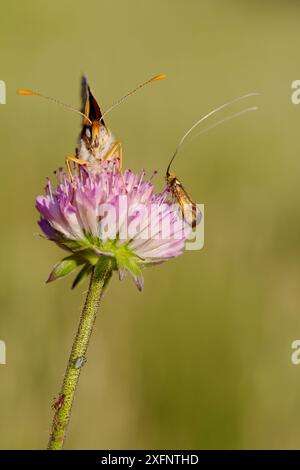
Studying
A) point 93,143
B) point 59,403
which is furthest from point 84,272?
point 93,143

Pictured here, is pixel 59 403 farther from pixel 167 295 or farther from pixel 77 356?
pixel 167 295

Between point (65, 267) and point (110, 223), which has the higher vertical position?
point (110, 223)

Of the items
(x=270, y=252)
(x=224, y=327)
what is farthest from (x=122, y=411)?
(x=270, y=252)

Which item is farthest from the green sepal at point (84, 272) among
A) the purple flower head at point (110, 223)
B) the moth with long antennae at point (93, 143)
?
the moth with long antennae at point (93, 143)

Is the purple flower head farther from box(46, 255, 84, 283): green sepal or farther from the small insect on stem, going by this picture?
the small insect on stem

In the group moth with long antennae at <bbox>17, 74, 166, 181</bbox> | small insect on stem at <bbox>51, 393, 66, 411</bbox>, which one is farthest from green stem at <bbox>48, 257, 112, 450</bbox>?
moth with long antennae at <bbox>17, 74, 166, 181</bbox>

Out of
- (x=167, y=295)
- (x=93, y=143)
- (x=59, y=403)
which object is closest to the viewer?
(x=59, y=403)

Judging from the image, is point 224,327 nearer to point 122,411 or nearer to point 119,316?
point 119,316
